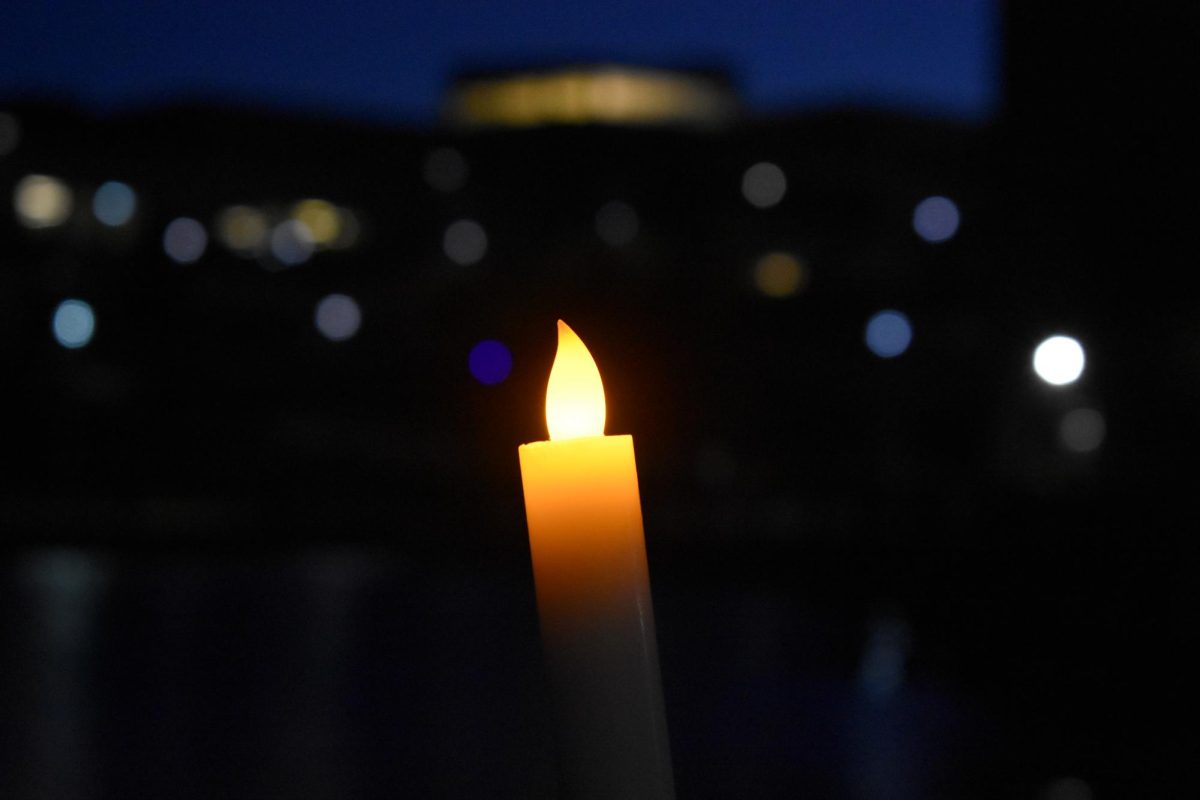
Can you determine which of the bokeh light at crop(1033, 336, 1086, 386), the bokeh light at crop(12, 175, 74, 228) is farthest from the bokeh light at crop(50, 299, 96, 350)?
the bokeh light at crop(1033, 336, 1086, 386)

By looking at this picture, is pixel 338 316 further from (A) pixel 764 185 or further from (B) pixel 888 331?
→ (B) pixel 888 331

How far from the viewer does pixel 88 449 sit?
56.0ft

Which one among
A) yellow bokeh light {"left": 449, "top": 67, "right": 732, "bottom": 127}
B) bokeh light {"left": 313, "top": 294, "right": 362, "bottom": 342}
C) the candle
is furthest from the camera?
yellow bokeh light {"left": 449, "top": 67, "right": 732, "bottom": 127}

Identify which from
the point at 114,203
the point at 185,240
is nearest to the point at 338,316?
the point at 185,240

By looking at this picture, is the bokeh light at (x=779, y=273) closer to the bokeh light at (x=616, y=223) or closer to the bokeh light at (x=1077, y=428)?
the bokeh light at (x=616, y=223)

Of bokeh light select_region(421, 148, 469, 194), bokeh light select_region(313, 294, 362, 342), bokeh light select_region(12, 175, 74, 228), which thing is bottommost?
bokeh light select_region(313, 294, 362, 342)

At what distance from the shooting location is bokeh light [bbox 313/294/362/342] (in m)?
40.6

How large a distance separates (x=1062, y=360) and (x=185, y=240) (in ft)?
122

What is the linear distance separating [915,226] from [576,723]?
43.3m

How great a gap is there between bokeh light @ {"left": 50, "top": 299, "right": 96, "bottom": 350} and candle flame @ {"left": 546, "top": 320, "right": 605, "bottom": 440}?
29.6 metres

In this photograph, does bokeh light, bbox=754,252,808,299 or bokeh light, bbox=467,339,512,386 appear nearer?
bokeh light, bbox=467,339,512,386

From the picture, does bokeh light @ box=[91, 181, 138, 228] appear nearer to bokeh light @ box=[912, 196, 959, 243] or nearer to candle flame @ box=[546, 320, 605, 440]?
bokeh light @ box=[912, 196, 959, 243]

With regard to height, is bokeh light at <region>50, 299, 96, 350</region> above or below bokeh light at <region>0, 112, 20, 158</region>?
below

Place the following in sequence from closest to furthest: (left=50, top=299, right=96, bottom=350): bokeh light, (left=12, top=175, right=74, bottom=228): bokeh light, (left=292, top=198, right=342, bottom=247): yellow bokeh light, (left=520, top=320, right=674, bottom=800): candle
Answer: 1. (left=520, top=320, right=674, bottom=800): candle
2. (left=50, top=299, right=96, bottom=350): bokeh light
3. (left=12, top=175, right=74, bottom=228): bokeh light
4. (left=292, top=198, right=342, bottom=247): yellow bokeh light
